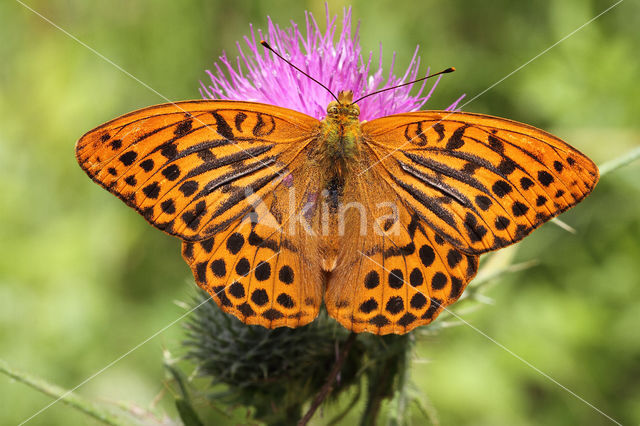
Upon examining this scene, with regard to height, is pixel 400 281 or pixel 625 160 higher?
pixel 625 160

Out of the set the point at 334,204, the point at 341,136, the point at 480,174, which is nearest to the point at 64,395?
the point at 334,204

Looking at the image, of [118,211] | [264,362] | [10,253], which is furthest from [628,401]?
[10,253]

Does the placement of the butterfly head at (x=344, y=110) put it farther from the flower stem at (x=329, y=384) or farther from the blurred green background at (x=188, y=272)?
the blurred green background at (x=188, y=272)

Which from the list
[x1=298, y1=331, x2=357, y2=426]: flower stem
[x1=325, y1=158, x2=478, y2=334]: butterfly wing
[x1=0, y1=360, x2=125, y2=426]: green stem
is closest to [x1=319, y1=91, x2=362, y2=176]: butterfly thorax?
[x1=325, y1=158, x2=478, y2=334]: butterfly wing

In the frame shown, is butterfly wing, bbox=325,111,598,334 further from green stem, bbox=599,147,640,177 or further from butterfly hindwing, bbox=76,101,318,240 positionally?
butterfly hindwing, bbox=76,101,318,240

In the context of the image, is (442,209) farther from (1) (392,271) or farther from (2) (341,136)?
(2) (341,136)

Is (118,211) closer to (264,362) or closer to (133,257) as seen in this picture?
(133,257)

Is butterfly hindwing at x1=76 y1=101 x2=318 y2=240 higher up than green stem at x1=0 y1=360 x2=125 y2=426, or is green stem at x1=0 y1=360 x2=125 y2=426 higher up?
butterfly hindwing at x1=76 y1=101 x2=318 y2=240

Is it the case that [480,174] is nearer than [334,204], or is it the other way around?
[480,174]
